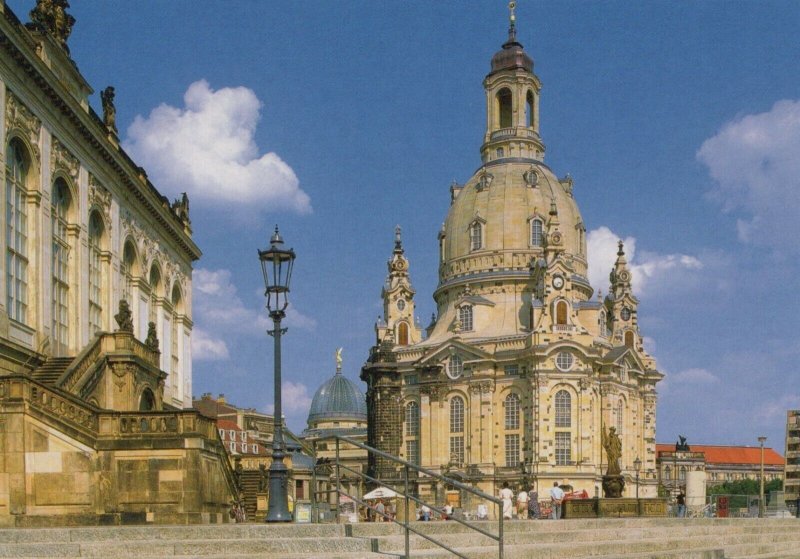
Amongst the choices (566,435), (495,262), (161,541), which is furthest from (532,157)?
(161,541)

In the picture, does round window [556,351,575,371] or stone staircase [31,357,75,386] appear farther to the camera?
round window [556,351,575,371]

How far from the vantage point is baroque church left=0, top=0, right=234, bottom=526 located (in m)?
22.9

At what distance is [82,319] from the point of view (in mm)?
35219

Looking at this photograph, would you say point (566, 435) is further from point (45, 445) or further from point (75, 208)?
point (45, 445)

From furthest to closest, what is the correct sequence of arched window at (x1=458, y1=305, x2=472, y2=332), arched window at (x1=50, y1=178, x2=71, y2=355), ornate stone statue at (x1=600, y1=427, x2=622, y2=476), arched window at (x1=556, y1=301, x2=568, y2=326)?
arched window at (x1=458, y1=305, x2=472, y2=332)
arched window at (x1=556, y1=301, x2=568, y2=326)
ornate stone statue at (x1=600, y1=427, x2=622, y2=476)
arched window at (x1=50, y1=178, x2=71, y2=355)

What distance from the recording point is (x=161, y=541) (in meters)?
15.2

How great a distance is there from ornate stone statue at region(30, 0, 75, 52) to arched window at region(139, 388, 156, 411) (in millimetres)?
10644

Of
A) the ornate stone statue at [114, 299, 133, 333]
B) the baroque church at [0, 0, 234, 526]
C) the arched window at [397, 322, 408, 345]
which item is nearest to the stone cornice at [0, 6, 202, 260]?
the baroque church at [0, 0, 234, 526]

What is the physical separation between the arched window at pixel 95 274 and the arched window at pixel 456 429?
220ft

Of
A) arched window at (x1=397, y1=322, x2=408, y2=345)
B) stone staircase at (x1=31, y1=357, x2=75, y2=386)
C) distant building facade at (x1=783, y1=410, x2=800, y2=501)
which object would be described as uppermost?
arched window at (x1=397, y1=322, x2=408, y2=345)

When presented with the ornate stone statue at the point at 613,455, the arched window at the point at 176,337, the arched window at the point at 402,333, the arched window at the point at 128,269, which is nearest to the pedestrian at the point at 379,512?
the ornate stone statue at the point at 613,455

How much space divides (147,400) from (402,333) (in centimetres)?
7895

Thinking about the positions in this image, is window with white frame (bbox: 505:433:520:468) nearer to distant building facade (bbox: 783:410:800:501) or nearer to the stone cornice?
distant building facade (bbox: 783:410:800:501)

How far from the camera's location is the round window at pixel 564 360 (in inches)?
3910
